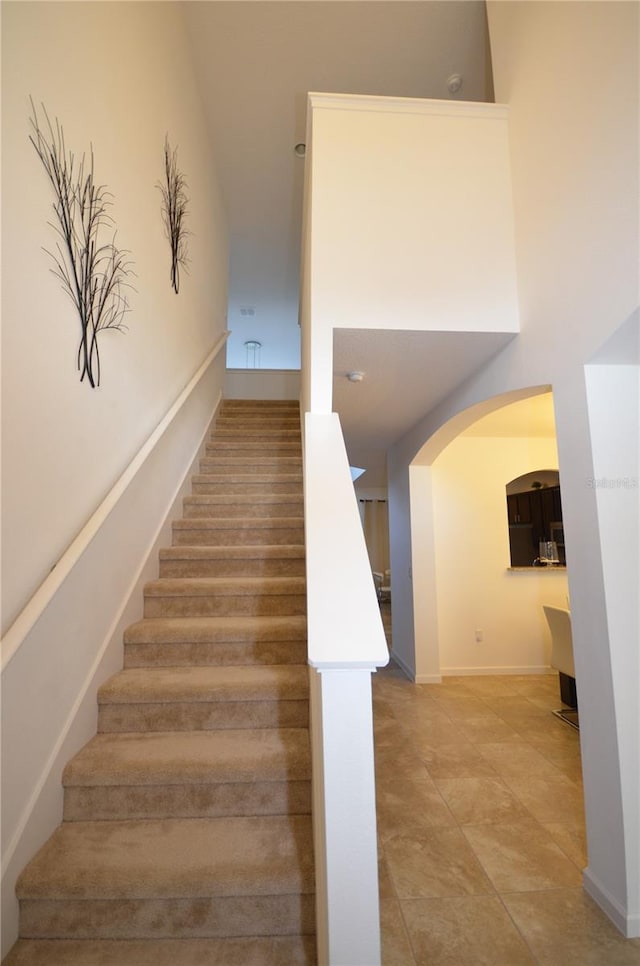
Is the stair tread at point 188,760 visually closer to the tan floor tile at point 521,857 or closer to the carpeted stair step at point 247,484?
the tan floor tile at point 521,857

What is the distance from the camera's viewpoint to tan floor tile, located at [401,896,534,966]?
1542mm

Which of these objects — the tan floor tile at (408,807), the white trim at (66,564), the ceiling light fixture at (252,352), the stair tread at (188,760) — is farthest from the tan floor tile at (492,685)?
the ceiling light fixture at (252,352)

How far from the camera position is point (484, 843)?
2.13m

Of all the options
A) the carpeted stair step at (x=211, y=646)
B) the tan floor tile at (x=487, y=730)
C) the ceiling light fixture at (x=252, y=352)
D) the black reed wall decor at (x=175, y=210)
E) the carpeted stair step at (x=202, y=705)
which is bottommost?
the tan floor tile at (x=487, y=730)

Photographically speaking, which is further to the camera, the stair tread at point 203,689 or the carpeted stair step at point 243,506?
the carpeted stair step at point 243,506

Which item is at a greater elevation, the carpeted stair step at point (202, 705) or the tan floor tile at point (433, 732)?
the carpeted stair step at point (202, 705)

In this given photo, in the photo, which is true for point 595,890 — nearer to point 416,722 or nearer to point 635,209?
point 416,722

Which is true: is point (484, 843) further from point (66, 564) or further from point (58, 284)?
point (58, 284)

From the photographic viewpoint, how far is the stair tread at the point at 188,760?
1.63 metres

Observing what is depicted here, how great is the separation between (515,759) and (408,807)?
37.9 inches

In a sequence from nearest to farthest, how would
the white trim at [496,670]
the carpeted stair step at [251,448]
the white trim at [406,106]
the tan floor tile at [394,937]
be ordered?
1. the tan floor tile at [394,937]
2. the white trim at [406,106]
3. the carpeted stair step at [251,448]
4. the white trim at [496,670]

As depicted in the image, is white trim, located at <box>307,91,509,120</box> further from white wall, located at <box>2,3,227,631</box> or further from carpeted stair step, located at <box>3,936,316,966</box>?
carpeted stair step, located at <box>3,936,316,966</box>

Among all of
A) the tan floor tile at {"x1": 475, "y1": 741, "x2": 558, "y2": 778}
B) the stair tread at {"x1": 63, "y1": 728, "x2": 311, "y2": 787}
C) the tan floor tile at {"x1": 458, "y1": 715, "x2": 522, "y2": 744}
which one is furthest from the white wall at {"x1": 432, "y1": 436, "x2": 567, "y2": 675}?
the stair tread at {"x1": 63, "y1": 728, "x2": 311, "y2": 787}

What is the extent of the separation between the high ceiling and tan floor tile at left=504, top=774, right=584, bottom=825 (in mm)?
2485
